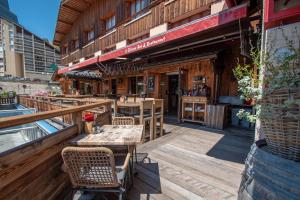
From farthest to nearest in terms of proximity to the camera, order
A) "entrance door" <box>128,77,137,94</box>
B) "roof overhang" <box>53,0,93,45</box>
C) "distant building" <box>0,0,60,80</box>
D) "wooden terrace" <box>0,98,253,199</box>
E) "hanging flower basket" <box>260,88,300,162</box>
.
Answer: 1. "distant building" <box>0,0,60,80</box>
2. "roof overhang" <box>53,0,93,45</box>
3. "entrance door" <box>128,77,137,94</box>
4. "wooden terrace" <box>0,98,253,199</box>
5. "hanging flower basket" <box>260,88,300,162</box>

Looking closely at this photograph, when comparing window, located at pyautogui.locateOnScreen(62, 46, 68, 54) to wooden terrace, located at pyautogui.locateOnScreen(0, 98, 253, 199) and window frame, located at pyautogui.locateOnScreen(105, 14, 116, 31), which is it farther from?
wooden terrace, located at pyautogui.locateOnScreen(0, 98, 253, 199)

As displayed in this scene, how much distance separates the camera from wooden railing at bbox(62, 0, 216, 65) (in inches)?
206

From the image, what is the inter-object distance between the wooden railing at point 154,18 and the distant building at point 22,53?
2287cm

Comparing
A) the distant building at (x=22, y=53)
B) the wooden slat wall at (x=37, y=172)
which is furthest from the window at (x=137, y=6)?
the distant building at (x=22, y=53)

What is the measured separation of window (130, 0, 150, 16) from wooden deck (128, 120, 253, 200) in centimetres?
629

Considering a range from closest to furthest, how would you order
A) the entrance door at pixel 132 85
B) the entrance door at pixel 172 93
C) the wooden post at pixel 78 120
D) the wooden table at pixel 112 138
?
the wooden table at pixel 112 138 → the wooden post at pixel 78 120 → the entrance door at pixel 172 93 → the entrance door at pixel 132 85

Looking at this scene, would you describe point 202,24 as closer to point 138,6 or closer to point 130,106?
point 130,106

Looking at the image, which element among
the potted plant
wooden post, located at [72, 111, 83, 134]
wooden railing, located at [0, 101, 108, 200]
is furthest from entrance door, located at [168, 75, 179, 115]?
the potted plant

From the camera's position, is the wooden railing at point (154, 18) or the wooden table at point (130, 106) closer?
the wooden table at point (130, 106)

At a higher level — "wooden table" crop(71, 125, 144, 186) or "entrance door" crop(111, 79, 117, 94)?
"entrance door" crop(111, 79, 117, 94)

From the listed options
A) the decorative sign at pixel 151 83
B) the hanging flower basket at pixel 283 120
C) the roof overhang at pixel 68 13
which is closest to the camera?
the hanging flower basket at pixel 283 120

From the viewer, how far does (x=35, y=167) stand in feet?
5.47

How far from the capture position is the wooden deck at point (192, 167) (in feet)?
7.17

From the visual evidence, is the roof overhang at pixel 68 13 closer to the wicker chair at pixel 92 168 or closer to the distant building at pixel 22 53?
the wicker chair at pixel 92 168
